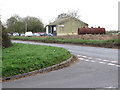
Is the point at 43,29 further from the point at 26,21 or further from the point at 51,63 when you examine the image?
the point at 51,63

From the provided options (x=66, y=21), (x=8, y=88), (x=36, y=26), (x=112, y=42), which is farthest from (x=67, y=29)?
(x=8, y=88)

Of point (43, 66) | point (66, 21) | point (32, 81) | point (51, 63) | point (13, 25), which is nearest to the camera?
point (32, 81)

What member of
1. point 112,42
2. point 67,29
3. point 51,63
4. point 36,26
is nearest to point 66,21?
point 67,29

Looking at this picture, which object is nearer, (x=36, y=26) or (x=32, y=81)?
(x=32, y=81)

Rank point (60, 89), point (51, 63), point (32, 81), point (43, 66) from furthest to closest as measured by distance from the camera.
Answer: point (51, 63)
point (43, 66)
point (32, 81)
point (60, 89)

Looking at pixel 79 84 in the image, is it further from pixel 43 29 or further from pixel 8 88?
pixel 43 29

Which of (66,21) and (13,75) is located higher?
(66,21)

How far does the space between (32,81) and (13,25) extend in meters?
69.8

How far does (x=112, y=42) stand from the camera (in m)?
25.3

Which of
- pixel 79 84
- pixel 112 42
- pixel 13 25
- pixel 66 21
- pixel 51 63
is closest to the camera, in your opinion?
pixel 79 84

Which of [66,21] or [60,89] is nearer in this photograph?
[60,89]

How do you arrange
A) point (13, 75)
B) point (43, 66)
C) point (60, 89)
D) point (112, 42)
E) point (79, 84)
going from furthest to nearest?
Result: 1. point (112, 42)
2. point (43, 66)
3. point (13, 75)
4. point (79, 84)
5. point (60, 89)

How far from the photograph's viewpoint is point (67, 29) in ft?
214

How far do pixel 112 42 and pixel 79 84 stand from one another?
1919 cm
